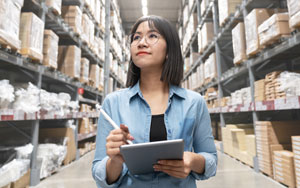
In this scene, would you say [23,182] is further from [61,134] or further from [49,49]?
[49,49]

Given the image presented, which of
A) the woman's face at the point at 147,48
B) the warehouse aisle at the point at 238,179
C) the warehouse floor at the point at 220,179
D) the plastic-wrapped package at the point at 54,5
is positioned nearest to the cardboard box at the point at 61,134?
the warehouse floor at the point at 220,179

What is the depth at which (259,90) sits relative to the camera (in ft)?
9.57

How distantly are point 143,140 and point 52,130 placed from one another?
10.2 feet

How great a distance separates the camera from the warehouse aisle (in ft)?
7.52

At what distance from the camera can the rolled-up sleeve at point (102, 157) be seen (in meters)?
0.90

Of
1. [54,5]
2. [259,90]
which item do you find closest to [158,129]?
[259,90]

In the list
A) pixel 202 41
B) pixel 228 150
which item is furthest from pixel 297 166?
pixel 202 41

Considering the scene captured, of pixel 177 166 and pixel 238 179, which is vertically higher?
pixel 177 166

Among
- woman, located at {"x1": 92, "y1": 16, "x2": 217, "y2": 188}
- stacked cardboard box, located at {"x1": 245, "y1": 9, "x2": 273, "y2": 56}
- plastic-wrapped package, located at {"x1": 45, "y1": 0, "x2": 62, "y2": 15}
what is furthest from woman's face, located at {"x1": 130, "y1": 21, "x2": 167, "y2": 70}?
plastic-wrapped package, located at {"x1": 45, "y1": 0, "x2": 62, "y2": 15}

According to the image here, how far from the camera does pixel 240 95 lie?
364 cm

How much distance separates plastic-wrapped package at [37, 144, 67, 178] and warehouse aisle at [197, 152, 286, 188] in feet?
6.20

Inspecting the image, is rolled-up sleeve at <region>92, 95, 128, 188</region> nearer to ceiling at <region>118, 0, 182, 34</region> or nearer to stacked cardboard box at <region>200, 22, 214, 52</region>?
stacked cardboard box at <region>200, 22, 214, 52</region>

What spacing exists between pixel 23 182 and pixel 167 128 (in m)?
2.04

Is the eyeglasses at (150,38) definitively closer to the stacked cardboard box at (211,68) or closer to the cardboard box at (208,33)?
the stacked cardboard box at (211,68)
